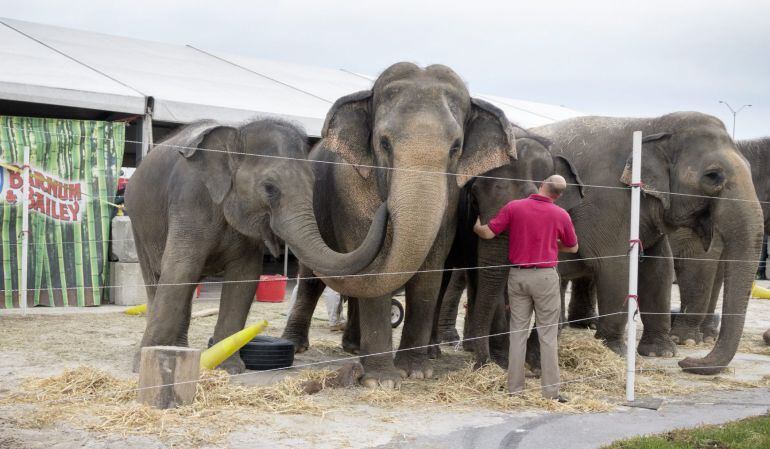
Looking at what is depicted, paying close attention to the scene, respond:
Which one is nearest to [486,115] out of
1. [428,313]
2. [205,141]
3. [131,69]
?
[428,313]

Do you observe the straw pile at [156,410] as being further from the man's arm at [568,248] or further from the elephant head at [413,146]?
the man's arm at [568,248]

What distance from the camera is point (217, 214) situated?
24.1 ft

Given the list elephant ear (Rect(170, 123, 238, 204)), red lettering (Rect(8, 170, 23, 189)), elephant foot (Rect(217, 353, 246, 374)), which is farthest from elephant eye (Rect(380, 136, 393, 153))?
red lettering (Rect(8, 170, 23, 189))

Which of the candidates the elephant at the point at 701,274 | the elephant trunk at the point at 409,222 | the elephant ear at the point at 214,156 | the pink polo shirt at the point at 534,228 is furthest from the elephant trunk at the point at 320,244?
the elephant at the point at 701,274

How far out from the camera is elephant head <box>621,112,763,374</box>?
7930mm

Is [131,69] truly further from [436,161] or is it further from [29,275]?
[436,161]

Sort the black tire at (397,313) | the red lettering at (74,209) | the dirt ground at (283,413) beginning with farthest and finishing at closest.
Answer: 1. the red lettering at (74,209)
2. the black tire at (397,313)
3. the dirt ground at (283,413)

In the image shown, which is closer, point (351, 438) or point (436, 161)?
point (351, 438)

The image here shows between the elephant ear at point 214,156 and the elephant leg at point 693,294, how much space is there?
565 centimetres

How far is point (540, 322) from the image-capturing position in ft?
22.5

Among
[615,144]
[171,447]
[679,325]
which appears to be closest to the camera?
[171,447]

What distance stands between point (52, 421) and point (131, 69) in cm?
998

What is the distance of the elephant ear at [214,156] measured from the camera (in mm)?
7187

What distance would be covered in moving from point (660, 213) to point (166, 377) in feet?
16.9
